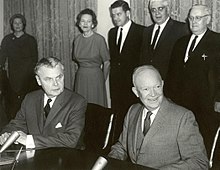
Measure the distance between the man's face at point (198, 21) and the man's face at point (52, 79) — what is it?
154cm

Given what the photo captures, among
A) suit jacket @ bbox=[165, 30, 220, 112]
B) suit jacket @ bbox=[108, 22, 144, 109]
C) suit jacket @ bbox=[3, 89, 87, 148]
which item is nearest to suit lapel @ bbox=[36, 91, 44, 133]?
suit jacket @ bbox=[3, 89, 87, 148]

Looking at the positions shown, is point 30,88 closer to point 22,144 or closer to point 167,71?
point 167,71

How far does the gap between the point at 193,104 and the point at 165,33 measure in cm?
91

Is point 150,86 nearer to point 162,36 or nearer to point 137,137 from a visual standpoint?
point 137,137

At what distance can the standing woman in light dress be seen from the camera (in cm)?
595

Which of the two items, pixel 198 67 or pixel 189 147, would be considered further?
pixel 198 67

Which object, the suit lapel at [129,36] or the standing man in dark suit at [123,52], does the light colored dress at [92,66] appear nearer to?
the standing man in dark suit at [123,52]

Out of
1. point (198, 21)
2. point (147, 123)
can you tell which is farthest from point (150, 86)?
point (198, 21)

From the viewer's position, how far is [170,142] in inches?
111

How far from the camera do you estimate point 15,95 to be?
24.3 ft

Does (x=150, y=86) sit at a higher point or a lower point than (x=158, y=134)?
higher

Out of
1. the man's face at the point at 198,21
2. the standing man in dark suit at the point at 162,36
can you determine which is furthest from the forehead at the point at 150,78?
the standing man in dark suit at the point at 162,36

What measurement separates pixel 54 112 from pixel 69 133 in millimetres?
261

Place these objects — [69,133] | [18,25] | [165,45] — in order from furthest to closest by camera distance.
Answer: [18,25] → [165,45] → [69,133]
